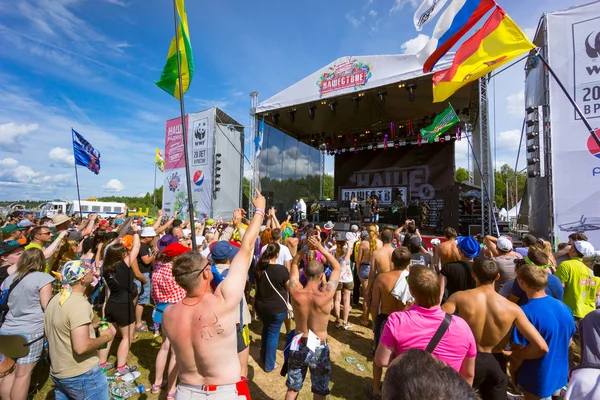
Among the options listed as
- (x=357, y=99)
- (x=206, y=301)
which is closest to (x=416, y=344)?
(x=206, y=301)

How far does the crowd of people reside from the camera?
1461 mm

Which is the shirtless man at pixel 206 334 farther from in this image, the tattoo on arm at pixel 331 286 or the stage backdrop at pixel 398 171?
the stage backdrop at pixel 398 171

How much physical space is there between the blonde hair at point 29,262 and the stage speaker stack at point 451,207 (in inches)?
471

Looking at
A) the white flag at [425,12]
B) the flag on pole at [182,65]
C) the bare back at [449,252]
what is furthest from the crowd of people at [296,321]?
the white flag at [425,12]

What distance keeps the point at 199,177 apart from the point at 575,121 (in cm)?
1399

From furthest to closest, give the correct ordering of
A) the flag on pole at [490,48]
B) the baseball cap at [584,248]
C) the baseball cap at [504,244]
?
the flag on pole at [490,48] → the baseball cap at [504,244] → the baseball cap at [584,248]

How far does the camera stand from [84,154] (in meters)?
8.88

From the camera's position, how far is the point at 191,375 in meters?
1.48

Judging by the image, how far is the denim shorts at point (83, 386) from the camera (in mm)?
1942

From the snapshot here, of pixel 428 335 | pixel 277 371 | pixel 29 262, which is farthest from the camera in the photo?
pixel 277 371

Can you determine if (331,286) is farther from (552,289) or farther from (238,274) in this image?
(552,289)

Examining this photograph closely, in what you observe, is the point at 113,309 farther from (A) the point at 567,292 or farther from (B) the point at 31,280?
(A) the point at 567,292

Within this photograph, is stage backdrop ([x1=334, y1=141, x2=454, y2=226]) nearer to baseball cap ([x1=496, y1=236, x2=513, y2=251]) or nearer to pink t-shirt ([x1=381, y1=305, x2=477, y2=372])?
baseball cap ([x1=496, y1=236, x2=513, y2=251])

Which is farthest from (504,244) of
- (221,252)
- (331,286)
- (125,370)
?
(125,370)
